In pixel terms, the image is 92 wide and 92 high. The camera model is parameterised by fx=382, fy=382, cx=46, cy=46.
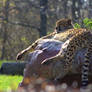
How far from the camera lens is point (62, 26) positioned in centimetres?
782

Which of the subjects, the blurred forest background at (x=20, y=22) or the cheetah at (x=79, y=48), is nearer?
the cheetah at (x=79, y=48)

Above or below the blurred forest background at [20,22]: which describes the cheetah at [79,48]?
above

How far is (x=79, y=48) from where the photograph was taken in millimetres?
6605

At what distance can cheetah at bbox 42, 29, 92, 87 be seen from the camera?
630 centimetres

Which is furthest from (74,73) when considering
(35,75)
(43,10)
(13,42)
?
(13,42)

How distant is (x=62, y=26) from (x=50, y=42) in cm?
98

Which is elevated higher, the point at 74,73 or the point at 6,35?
the point at 74,73

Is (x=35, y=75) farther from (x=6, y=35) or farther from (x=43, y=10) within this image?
(x=6, y=35)

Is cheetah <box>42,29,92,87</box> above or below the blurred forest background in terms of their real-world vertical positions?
above

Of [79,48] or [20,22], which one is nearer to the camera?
[79,48]

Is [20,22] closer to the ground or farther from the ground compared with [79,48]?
closer to the ground

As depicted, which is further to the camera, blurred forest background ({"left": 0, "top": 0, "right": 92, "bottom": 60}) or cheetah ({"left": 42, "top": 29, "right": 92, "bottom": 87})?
blurred forest background ({"left": 0, "top": 0, "right": 92, "bottom": 60})

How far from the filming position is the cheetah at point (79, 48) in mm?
6297

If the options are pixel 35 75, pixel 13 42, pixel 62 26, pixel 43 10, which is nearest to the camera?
pixel 35 75
